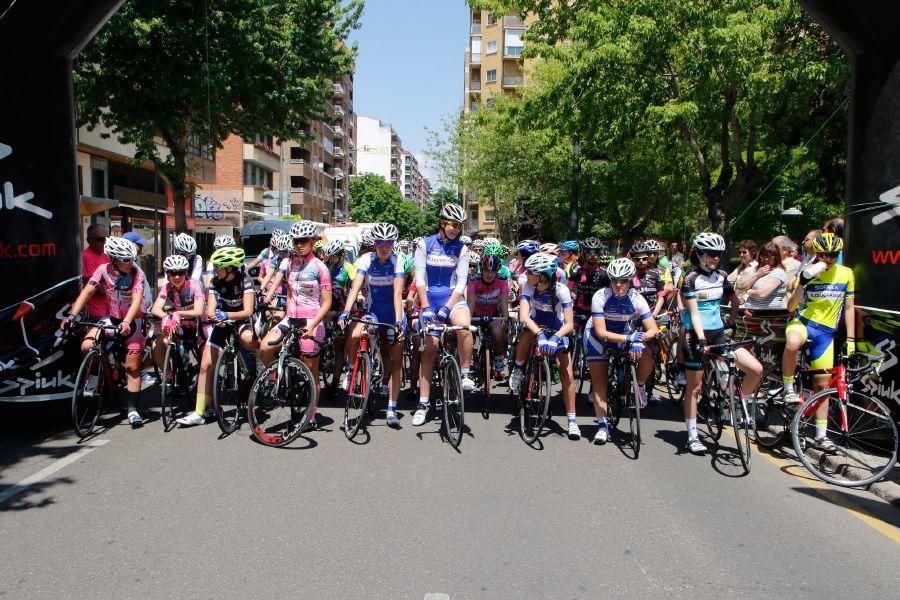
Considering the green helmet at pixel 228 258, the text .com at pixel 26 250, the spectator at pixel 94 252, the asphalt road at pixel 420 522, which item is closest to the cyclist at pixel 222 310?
the green helmet at pixel 228 258

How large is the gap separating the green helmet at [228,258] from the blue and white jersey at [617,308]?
11.9 ft

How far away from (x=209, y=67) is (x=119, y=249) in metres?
13.1

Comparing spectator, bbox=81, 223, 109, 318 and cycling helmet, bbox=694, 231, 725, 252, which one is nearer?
cycling helmet, bbox=694, 231, 725, 252

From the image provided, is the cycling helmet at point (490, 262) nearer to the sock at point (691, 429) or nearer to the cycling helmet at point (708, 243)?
the cycling helmet at point (708, 243)

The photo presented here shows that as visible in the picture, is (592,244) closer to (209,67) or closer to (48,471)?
(48,471)

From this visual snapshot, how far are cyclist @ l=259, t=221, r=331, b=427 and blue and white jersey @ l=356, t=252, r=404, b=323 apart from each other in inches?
17.3

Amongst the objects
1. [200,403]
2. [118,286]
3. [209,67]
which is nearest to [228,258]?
[118,286]

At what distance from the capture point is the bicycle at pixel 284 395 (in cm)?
688

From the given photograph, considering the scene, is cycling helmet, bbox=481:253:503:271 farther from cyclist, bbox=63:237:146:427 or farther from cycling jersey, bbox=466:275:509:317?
cyclist, bbox=63:237:146:427

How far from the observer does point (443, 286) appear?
792cm

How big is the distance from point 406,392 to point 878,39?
21.4ft

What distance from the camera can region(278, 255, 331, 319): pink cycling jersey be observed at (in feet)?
24.5

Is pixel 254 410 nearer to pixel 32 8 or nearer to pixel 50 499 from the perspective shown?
pixel 50 499

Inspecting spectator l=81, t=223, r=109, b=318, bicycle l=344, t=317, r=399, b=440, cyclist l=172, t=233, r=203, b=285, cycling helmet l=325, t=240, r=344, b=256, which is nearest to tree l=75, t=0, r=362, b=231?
spectator l=81, t=223, r=109, b=318
